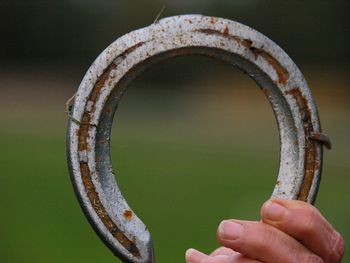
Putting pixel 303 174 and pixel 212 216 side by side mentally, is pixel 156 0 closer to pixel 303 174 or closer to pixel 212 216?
pixel 212 216

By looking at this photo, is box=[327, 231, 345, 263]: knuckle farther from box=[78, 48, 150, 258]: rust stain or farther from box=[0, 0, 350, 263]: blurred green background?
box=[0, 0, 350, 263]: blurred green background

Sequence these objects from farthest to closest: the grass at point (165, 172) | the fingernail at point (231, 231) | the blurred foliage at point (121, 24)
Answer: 1. the blurred foliage at point (121, 24)
2. the grass at point (165, 172)
3. the fingernail at point (231, 231)

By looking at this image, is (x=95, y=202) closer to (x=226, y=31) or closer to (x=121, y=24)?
(x=226, y=31)

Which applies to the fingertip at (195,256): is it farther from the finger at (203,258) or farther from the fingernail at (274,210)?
the fingernail at (274,210)

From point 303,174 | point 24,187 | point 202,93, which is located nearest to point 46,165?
point 24,187

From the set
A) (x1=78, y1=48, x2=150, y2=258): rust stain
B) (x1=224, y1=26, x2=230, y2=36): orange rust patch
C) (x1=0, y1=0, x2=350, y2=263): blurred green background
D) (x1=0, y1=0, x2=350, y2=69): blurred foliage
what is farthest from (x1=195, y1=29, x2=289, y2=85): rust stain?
(x1=0, y1=0, x2=350, y2=69): blurred foliage

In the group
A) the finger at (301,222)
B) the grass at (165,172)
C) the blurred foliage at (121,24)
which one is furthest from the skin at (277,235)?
the blurred foliage at (121,24)
